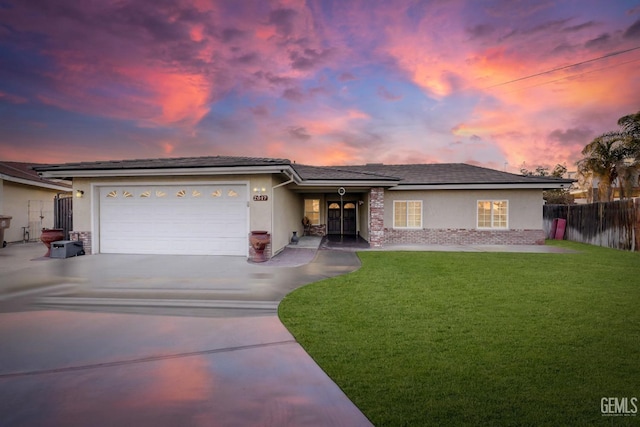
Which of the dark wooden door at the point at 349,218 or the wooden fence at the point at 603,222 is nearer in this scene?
the wooden fence at the point at 603,222

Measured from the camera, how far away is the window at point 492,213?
50.3 ft

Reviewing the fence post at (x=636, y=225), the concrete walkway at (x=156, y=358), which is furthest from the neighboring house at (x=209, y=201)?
the concrete walkway at (x=156, y=358)

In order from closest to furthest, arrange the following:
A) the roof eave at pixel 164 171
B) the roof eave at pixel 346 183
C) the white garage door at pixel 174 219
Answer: the roof eave at pixel 164 171 → the white garage door at pixel 174 219 → the roof eave at pixel 346 183

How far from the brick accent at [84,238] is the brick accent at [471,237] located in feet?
42.7

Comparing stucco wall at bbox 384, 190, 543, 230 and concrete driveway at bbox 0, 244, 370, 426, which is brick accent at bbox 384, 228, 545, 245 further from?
concrete driveway at bbox 0, 244, 370, 426

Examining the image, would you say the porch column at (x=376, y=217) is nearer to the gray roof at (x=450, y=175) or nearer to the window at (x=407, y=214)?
the gray roof at (x=450, y=175)

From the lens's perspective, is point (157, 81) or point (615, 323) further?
point (157, 81)

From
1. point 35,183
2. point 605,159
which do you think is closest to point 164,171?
point 35,183

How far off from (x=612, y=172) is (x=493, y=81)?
1244 cm

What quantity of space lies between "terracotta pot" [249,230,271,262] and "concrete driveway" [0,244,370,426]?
9.23 ft

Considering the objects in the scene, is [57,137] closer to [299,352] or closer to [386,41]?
[386,41]

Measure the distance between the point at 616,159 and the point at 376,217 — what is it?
16.8 meters

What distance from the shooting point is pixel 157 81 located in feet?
38.7

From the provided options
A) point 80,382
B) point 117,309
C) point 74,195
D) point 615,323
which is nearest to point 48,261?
point 74,195
